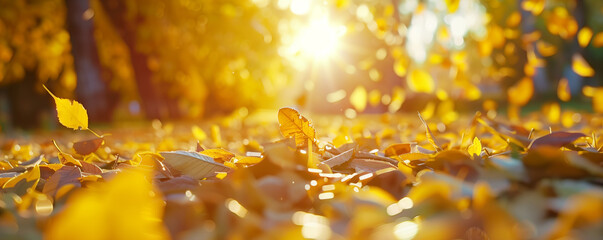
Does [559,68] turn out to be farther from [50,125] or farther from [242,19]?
[50,125]

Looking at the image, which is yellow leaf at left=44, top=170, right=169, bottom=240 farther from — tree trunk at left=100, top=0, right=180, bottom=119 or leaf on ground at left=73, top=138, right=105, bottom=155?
tree trunk at left=100, top=0, right=180, bottom=119

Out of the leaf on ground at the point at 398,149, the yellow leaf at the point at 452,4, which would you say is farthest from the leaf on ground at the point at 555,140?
the yellow leaf at the point at 452,4

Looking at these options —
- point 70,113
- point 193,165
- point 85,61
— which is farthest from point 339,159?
point 85,61

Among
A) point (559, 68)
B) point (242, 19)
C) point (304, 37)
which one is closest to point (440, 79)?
point (559, 68)

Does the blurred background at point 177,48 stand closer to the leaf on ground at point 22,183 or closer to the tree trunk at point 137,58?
the tree trunk at point 137,58

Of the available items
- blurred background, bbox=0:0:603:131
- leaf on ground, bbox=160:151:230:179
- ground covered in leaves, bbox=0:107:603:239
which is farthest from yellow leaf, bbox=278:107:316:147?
blurred background, bbox=0:0:603:131
